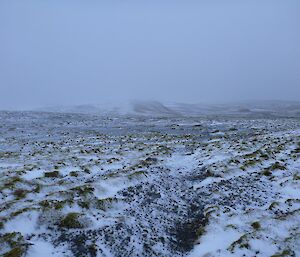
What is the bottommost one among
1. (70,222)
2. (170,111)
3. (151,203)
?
(170,111)

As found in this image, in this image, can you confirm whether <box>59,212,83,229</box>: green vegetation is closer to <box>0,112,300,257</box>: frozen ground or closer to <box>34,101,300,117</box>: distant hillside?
<box>0,112,300,257</box>: frozen ground

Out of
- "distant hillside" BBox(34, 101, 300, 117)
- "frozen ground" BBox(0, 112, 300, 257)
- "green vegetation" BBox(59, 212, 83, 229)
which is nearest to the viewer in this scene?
"frozen ground" BBox(0, 112, 300, 257)

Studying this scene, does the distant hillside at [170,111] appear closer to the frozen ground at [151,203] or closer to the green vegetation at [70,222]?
the frozen ground at [151,203]

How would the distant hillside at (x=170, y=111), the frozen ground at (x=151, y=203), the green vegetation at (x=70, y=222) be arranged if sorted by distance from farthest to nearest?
1. the distant hillside at (x=170, y=111)
2. the green vegetation at (x=70, y=222)
3. the frozen ground at (x=151, y=203)

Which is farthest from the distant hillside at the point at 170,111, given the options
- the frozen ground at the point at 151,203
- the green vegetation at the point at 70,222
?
the green vegetation at the point at 70,222

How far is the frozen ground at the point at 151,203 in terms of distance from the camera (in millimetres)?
12047

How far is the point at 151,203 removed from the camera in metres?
16.1

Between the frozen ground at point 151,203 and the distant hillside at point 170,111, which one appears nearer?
the frozen ground at point 151,203

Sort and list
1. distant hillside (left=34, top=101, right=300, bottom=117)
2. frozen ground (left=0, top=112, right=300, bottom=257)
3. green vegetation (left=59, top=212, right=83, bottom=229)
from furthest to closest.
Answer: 1. distant hillside (left=34, top=101, right=300, bottom=117)
2. green vegetation (left=59, top=212, right=83, bottom=229)
3. frozen ground (left=0, top=112, right=300, bottom=257)

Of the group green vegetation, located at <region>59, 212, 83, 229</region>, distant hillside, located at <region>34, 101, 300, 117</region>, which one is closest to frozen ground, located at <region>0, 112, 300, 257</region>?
green vegetation, located at <region>59, 212, 83, 229</region>

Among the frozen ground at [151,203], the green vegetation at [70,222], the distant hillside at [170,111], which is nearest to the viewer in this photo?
the frozen ground at [151,203]

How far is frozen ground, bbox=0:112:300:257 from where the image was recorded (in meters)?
12.0

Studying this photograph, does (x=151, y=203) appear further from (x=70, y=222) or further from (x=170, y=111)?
(x=170, y=111)

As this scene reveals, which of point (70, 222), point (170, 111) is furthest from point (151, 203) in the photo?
point (170, 111)
